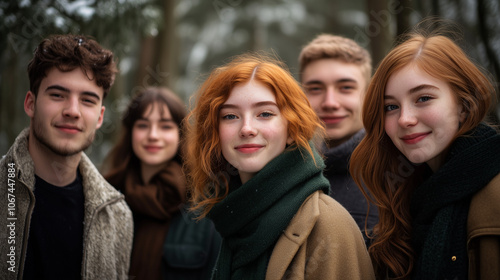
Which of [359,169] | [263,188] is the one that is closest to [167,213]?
[263,188]

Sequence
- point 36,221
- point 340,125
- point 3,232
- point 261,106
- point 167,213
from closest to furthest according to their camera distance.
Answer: point 261,106 → point 3,232 → point 36,221 → point 340,125 → point 167,213

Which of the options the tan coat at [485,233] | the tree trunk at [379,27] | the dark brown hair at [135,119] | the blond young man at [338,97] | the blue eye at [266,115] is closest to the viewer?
the tan coat at [485,233]

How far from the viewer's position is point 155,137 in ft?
11.1

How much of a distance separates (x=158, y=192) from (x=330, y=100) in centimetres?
172

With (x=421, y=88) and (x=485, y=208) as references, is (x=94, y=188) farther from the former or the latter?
(x=485, y=208)

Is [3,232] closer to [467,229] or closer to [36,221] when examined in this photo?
[36,221]

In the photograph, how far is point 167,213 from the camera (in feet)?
11.0

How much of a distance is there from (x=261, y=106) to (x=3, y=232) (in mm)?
1796


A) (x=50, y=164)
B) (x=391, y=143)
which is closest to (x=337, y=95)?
(x=391, y=143)

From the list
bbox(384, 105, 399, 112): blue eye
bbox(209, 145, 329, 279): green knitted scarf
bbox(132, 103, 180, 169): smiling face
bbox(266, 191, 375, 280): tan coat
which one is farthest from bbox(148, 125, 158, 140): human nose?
bbox(384, 105, 399, 112): blue eye

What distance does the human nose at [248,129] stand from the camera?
6.93 ft

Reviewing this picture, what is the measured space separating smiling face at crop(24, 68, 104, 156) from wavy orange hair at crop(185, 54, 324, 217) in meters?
0.72

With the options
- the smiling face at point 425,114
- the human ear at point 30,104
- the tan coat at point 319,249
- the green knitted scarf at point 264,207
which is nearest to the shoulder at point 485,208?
the smiling face at point 425,114

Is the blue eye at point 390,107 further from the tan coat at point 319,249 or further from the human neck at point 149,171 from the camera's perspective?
the human neck at point 149,171
